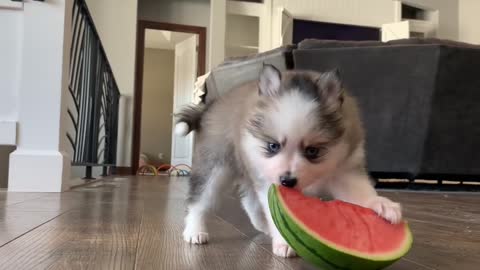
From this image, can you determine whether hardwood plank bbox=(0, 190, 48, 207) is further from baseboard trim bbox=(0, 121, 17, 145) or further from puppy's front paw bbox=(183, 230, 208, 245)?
puppy's front paw bbox=(183, 230, 208, 245)

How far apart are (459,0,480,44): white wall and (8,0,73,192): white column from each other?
31.1 feet

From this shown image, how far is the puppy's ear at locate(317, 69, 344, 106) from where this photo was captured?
1.27 metres

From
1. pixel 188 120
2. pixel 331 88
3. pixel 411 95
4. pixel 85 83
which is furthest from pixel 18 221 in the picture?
pixel 411 95

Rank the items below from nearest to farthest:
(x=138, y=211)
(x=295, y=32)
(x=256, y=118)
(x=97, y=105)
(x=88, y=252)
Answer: (x=88, y=252)
(x=256, y=118)
(x=138, y=211)
(x=97, y=105)
(x=295, y=32)

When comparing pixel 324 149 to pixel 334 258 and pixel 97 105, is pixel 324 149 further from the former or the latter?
pixel 97 105

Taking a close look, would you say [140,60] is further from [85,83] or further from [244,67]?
[244,67]

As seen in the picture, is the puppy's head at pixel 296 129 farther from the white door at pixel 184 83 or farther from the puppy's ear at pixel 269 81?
the white door at pixel 184 83

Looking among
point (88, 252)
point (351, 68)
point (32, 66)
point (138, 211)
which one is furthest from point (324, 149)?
point (351, 68)

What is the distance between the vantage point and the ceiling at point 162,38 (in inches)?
452

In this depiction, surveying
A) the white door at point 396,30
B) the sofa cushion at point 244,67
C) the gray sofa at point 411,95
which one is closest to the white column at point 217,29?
the white door at point 396,30

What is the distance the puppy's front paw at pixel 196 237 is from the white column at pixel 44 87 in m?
1.82

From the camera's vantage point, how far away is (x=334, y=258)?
0.95 m

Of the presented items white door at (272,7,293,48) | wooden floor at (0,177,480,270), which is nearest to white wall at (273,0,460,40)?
white door at (272,7,293,48)

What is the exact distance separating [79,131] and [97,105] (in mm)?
804
